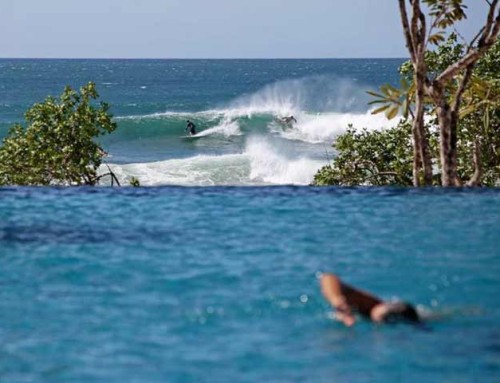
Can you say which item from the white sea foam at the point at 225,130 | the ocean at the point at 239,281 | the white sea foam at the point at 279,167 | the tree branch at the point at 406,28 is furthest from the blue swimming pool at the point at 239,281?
the white sea foam at the point at 225,130

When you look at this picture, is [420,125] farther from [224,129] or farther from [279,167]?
[224,129]

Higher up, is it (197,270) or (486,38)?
(486,38)

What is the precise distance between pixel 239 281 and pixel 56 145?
7.20 meters

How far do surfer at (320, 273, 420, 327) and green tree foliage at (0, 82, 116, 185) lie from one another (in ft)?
25.6

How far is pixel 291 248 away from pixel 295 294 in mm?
1368

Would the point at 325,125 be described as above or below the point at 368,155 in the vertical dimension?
below

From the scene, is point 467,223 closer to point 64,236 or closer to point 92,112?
point 64,236

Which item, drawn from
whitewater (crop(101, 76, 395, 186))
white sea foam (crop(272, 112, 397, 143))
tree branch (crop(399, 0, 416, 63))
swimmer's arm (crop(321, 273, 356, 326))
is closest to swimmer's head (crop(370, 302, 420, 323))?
swimmer's arm (crop(321, 273, 356, 326))

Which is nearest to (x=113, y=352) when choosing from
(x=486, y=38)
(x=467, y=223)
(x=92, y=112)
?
(x=467, y=223)

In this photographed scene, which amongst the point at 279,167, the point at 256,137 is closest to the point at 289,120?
the point at 256,137

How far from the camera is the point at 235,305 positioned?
6469mm

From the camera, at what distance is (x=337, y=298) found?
6199mm

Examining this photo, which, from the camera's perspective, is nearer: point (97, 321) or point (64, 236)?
point (97, 321)

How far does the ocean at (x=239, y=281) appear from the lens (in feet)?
17.8
